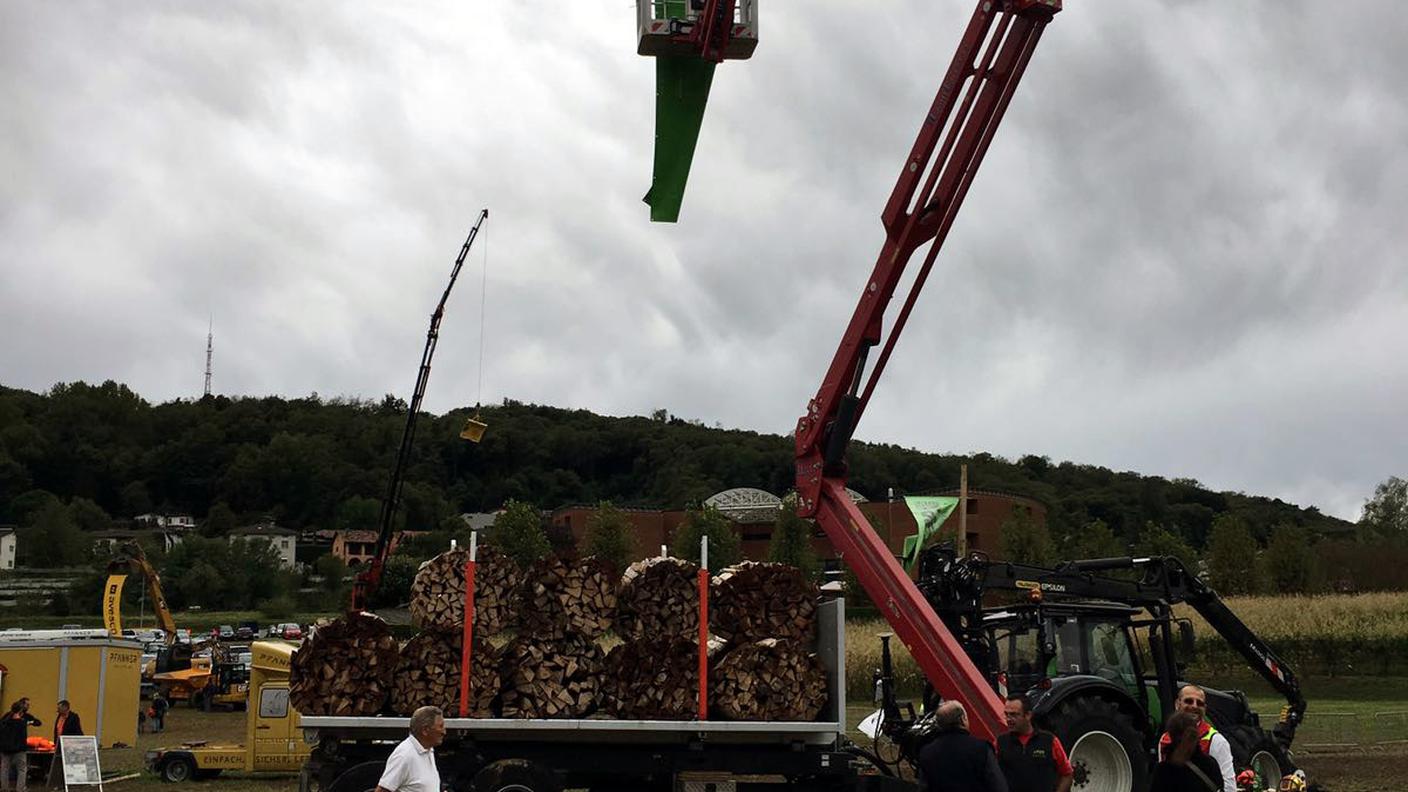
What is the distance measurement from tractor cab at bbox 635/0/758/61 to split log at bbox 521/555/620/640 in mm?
4731

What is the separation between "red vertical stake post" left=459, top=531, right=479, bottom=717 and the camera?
12367mm

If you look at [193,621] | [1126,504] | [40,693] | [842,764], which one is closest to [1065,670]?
[842,764]

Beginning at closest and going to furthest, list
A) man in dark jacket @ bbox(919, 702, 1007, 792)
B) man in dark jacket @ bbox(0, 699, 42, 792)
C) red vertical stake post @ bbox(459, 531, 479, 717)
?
man in dark jacket @ bbox(919, 702, 1007, 792), red vertical stake post @ bbox(459, 531, 479, 717), man in dark jacket @ bbox(0, 699, 42, 792)

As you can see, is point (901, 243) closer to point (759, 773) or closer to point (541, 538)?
point (759, 773)

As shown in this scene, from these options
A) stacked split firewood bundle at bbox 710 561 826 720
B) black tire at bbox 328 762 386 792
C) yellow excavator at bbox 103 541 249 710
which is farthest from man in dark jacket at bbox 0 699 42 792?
yellow excavator at bbox 103 541 249 710

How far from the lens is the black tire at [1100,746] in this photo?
14023mm

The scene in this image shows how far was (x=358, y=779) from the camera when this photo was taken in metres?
12.0

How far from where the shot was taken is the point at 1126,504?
13712cm

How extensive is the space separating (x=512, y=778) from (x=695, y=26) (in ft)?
21.8

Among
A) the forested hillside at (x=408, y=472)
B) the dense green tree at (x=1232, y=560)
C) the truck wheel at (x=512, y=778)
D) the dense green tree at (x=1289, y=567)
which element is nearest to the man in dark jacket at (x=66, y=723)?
the truck wheel at (x=512, y=778)

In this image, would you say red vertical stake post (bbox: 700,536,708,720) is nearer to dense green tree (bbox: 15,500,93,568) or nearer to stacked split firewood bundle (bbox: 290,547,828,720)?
stacked split firewood bundle (bbox: 290,547,828,720)

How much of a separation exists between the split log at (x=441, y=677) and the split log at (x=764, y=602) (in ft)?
7.19

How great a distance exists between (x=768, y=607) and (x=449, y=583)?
3015 mm

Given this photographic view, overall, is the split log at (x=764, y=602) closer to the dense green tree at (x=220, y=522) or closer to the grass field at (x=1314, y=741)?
the grass field at (x=1314, y=741)
